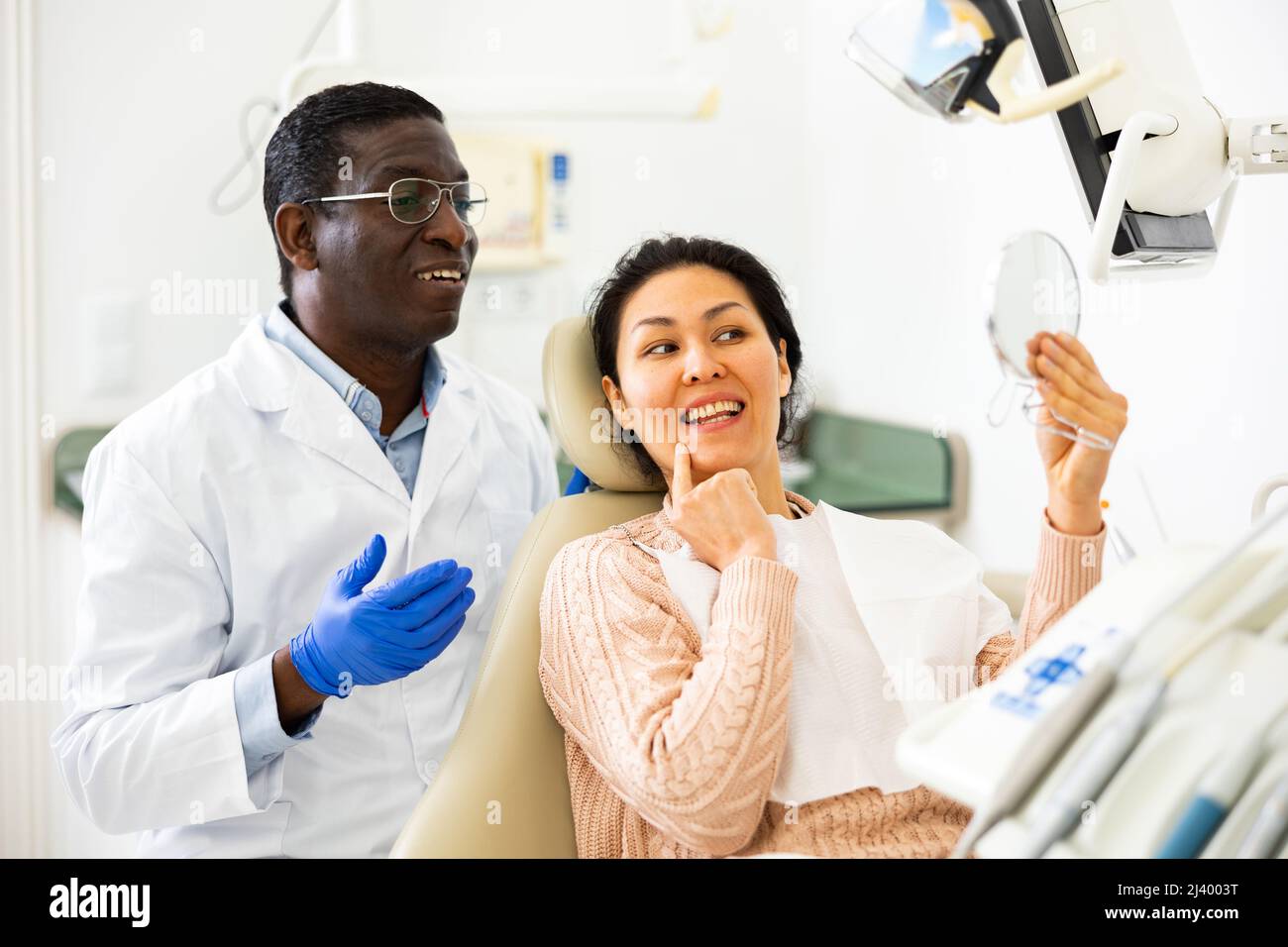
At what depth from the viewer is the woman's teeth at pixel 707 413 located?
1348mm

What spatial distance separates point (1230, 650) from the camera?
0.75 metres

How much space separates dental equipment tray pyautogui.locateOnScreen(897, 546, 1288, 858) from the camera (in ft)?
2.26

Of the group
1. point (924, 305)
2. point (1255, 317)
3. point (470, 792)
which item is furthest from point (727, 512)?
point (924, 305)

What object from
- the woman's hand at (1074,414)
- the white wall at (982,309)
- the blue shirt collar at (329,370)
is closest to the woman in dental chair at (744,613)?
the woman's hand at (1074,414)

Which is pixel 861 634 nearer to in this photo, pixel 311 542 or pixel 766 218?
pixel 311 542

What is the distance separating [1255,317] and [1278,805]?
1145 millimetres

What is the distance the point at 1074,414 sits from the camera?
1058 millimetres

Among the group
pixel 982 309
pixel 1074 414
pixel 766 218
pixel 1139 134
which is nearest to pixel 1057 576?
pixel 1074 414

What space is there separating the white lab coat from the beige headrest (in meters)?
0.20

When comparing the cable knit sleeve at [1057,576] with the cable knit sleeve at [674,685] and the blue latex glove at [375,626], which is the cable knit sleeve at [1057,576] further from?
the blue latex glove at [375,626]

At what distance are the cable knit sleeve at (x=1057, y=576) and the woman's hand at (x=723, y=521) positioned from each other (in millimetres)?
305

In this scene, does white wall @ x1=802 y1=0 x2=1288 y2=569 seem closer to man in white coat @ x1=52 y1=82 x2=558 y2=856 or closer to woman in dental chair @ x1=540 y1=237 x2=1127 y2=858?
woman in dental chair @ x1=540 y1=237 x2=1127 y2=858

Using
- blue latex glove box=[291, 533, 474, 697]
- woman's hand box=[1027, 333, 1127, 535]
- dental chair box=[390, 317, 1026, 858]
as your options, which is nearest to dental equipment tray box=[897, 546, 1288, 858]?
woman's hand box=[1027, 333, 1127, 535]

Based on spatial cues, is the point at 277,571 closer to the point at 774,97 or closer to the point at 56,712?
the point at 56,712
